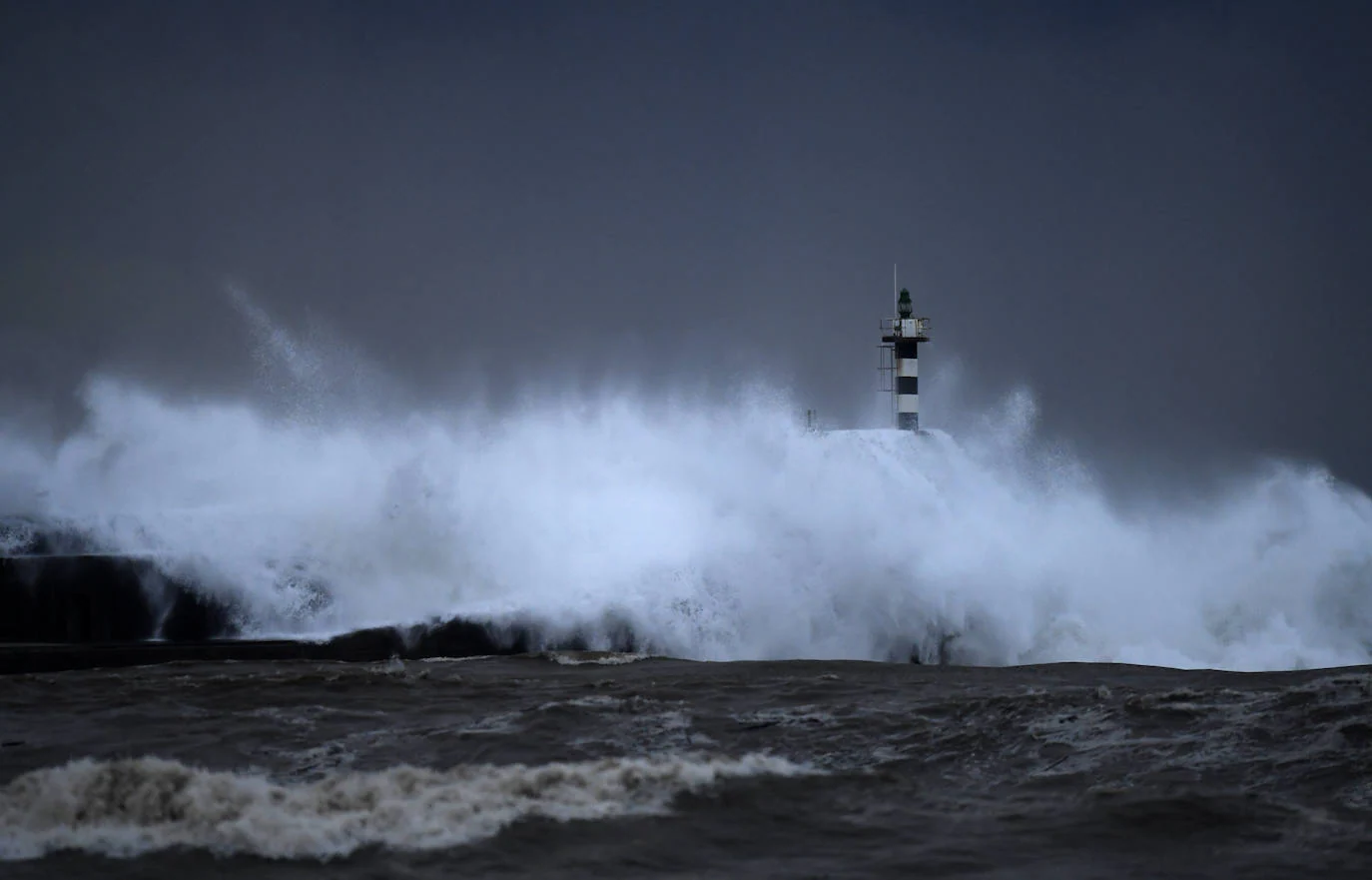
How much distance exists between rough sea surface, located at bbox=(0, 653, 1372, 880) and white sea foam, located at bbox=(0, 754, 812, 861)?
0.07 feet

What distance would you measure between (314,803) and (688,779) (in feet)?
7.72

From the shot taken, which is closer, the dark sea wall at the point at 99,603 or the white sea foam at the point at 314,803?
the white sea foam at the point at 314,803

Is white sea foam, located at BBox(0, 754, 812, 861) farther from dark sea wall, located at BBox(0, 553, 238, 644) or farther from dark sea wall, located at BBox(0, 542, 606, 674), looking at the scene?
dark sea wall, located at BBox(0, 553, 238, 644)

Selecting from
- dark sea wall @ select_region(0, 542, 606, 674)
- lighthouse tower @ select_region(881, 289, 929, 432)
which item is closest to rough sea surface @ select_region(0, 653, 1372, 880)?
dark sea wall @ select_region(0, 542, 606, 674)

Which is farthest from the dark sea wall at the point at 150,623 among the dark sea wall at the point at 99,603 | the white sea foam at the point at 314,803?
the white sea foam at the point at 314,803

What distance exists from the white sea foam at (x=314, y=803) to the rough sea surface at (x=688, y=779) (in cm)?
2

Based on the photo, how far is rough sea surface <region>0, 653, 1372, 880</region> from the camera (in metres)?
6.37

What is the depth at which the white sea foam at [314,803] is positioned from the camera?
6.66m

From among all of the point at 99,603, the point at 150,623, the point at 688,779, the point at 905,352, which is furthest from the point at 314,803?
the point at 905,352

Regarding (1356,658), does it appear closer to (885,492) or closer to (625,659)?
(885,492)

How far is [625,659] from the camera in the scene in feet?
50.3

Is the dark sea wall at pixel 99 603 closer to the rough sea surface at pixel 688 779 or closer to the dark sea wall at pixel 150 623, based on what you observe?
the dark sea wall at pixel 150 623

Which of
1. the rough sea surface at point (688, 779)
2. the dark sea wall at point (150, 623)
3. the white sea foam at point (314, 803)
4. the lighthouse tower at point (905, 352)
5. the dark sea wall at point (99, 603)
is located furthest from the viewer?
the lighthouse tower at point (905, 352)

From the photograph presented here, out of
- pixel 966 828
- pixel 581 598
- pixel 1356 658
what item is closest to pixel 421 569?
pixel 581 598
